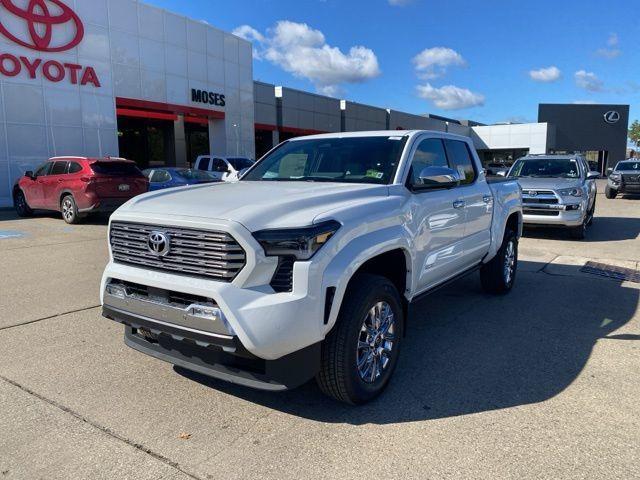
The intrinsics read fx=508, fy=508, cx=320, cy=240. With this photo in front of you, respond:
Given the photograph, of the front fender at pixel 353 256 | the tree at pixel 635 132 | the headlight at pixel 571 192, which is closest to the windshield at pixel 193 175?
the headlight at pixel 571 192

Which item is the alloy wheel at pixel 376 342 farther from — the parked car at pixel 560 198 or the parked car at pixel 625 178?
the parked car at pixel 625 178

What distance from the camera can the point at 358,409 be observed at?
3455mm

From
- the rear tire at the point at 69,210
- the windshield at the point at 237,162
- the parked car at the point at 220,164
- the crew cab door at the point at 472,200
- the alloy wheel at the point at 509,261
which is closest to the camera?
the crew cab door at the point at 472,200

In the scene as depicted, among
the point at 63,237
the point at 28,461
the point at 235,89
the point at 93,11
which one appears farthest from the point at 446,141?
the point at 235,89

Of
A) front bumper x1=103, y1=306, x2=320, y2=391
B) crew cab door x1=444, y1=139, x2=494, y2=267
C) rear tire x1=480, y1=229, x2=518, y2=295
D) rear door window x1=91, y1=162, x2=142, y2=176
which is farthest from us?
rear door window x1=91, y1=162, x2=142, y2=176

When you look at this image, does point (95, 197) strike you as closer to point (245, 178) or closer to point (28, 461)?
point (245, 178)

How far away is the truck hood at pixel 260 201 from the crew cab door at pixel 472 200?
1.60 metres

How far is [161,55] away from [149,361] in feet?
73.3

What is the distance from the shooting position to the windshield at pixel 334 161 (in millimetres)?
4250

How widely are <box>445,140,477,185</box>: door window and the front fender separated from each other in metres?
1.85

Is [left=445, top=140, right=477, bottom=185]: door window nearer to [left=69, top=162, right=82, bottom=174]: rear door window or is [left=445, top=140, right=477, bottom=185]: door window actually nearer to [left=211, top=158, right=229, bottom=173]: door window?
[left=69, top=162, right=82, bottom=174]: rear door window

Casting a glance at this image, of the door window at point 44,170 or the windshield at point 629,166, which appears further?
the windshield at point 629,166

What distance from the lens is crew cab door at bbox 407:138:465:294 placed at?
407 cm

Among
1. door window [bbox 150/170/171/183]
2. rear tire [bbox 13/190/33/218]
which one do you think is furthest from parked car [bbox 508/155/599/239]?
rear tire [bbox 13/190/33/218]
